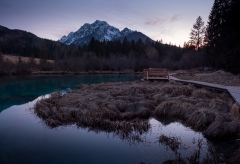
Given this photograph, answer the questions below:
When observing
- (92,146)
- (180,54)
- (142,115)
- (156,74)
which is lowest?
(92,146)

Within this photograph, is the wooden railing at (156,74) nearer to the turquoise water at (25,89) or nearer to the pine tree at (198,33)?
the turquoise water at (25,89)

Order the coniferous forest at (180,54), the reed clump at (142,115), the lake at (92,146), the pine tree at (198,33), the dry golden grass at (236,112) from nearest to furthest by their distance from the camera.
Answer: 1. the lake at (92,146)
2. the reed clump at (142,115)
3. the dry golden grass at (236,112)
4. the coniferous forest at (180,54)
5. the pine tree at (198,33)

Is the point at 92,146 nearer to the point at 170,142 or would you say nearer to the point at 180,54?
the point at 170,142

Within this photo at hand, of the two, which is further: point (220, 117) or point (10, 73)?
point (10, 73)

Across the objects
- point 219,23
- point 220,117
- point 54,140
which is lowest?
point 54,140

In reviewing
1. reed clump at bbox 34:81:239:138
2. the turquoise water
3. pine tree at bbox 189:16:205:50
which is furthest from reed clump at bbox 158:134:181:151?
pine tree at bbox 189:16:205:50

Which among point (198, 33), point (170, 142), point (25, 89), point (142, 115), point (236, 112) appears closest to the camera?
point (170, 142)

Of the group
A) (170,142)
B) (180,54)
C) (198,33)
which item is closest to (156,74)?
(170,142)

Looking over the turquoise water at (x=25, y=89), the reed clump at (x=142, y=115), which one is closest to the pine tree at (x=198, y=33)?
the turquoise water at (x=25, y=89)

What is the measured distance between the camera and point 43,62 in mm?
A: 71938

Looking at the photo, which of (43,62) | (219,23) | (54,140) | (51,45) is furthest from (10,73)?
(51,45)

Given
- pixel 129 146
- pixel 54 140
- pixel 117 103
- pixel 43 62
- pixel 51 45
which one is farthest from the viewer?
pixel 51 45

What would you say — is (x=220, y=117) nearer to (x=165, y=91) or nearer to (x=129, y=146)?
(x=129, y=146)

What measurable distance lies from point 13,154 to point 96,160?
2888 mm
